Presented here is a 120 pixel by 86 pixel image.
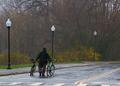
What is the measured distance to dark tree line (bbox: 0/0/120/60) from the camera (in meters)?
66.8

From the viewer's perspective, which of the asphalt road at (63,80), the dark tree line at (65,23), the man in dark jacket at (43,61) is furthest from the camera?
the dark tree line at (65,23)

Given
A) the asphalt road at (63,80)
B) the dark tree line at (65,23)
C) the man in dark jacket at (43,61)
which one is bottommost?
the asphalt road at (63,80)

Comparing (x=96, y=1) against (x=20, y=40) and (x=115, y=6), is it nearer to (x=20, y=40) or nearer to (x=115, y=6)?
(x=115, y=6)

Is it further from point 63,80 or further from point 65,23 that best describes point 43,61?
point 65,23

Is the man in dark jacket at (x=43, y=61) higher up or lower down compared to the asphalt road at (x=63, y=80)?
higher up

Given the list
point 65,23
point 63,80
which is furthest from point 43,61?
point 65,23

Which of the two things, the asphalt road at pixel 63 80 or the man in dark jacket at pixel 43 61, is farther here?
the man in dark jacket at pixel 43 61

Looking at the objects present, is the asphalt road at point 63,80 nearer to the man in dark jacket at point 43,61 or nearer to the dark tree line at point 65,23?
the man in dark jacket at point 43,61

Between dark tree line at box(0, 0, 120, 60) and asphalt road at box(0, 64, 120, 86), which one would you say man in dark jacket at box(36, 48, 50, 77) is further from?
dark tree line at box(0, 0, 120, 60)

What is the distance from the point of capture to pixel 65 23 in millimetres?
68812

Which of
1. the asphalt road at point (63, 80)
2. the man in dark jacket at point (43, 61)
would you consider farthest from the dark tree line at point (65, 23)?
the asphalt road at point (63, 80)

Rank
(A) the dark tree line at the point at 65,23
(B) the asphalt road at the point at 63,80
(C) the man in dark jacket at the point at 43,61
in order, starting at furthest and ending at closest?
1. (A) the dark tree line at the point at 65,23
2. (C) the man in dark jacket at the point at 43,61
3. (B) the asphalt road at the point at 63,80

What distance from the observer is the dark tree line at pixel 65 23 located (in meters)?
66.8

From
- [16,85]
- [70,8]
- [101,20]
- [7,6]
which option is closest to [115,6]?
[101,20]
